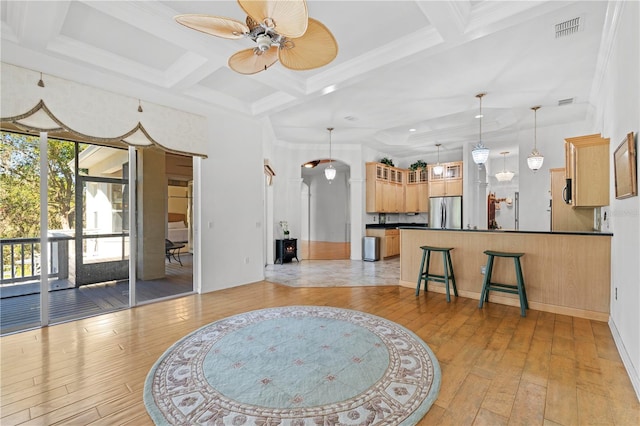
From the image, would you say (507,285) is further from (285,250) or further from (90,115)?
(90,115)

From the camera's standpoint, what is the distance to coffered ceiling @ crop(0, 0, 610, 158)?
278cm

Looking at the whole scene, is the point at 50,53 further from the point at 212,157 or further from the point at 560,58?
the point at 560,58

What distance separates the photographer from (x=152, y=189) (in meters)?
5.69

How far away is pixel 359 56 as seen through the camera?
369 centimetres

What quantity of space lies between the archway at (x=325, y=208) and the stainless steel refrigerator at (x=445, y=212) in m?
3.67

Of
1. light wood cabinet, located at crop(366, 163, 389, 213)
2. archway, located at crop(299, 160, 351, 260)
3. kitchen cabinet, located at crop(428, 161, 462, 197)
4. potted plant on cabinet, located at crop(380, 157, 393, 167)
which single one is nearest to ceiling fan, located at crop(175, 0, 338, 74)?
light wood cabinet, located at crop(366, 163, 389, 213)

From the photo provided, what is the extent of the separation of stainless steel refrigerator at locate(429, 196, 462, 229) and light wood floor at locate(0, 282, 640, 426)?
14.2 ft

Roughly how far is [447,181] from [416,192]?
3.84 ft

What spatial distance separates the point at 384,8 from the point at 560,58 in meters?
2.53

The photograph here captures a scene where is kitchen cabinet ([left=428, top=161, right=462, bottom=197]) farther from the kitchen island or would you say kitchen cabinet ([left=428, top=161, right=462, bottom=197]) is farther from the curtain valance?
the curtain valance

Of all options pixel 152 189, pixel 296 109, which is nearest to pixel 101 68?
pixel 152 189

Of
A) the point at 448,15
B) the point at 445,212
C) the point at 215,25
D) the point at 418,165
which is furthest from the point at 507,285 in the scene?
the point at 418,165

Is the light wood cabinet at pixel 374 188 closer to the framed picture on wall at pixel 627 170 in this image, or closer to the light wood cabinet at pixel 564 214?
the light wood cabinet at pixel 564 214

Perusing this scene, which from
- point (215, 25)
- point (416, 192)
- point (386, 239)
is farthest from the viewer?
point (416, 192)
